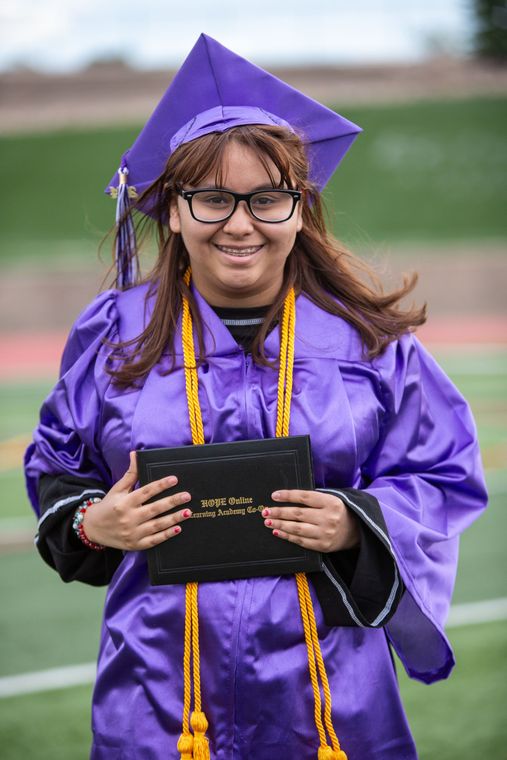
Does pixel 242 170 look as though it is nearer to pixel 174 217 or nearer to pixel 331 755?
pixel 174 217

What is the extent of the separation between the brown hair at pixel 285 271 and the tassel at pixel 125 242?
0.03 metres

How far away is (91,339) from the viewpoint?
2486mm

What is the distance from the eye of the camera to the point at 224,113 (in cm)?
231

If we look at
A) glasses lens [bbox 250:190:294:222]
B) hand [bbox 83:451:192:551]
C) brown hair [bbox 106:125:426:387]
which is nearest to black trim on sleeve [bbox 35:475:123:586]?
hand [bbox 83:451:192:551]

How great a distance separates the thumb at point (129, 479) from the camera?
2.19 m

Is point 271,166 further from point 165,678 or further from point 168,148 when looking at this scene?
point 165,678

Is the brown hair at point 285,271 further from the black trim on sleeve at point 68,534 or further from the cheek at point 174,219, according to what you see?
the black trim on sleeve at point 68,534

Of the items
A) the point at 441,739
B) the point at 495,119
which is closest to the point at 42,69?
the point at 495,119

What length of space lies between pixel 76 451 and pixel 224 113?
836 millimetres

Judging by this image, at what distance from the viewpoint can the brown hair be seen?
7.34ft

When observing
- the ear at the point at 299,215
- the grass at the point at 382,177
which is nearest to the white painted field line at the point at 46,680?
the ear at the point at 299,215

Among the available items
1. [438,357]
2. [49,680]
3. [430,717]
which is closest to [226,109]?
[430,717]

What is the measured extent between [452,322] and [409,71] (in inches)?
619

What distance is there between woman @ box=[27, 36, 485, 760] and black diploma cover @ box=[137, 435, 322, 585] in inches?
1.1
